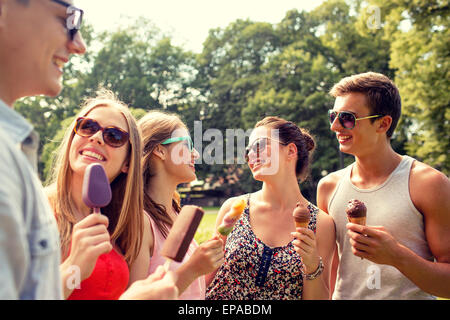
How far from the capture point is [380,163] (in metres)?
3.23

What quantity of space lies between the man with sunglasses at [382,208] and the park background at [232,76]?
69.6 ft

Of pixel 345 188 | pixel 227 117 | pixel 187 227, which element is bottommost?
pixel 187 227

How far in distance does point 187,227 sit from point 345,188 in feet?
6.09

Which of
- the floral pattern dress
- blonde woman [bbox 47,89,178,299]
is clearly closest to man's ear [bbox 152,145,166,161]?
blonde woman [bbox 47,89,178,299]

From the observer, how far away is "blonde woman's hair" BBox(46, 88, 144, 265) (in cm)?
253

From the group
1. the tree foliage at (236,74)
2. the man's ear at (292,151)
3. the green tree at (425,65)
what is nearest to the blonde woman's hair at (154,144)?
the man's ear at (292,151)

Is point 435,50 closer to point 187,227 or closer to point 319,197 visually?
point 319,197

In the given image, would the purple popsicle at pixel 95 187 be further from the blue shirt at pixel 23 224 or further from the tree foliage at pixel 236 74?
the tree foliage at pixel 236 74

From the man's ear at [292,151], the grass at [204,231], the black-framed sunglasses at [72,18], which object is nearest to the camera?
the black-framed sunglasses at [72,18]

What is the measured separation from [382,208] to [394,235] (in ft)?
0.71

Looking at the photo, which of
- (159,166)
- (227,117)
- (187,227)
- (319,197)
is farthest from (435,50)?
(227,117)

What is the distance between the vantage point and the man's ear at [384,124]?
3.29m
